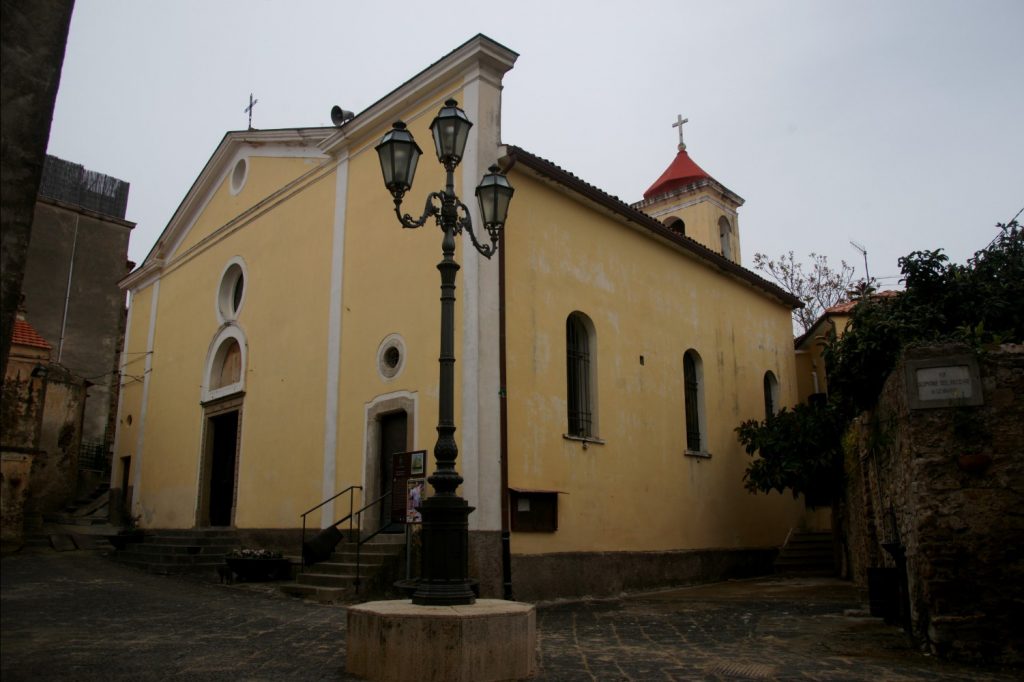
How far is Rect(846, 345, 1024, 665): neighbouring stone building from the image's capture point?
6.24m

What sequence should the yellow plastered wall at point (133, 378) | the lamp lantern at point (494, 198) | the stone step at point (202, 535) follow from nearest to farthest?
the lamp lantern at point (494, 198)
the stone step at point (202, 535)
the yellow plastered wall at point (133, 378)

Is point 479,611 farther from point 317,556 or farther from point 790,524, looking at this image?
point 790,524

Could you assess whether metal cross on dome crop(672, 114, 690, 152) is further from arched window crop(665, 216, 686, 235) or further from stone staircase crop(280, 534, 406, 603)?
stone staircase crop(280, 534, 406, 603)

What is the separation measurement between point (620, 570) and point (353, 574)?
14.2 feet

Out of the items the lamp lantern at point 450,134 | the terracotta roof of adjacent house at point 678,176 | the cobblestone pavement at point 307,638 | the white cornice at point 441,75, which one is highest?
the terracotta roof of adjacent house at point 678,176

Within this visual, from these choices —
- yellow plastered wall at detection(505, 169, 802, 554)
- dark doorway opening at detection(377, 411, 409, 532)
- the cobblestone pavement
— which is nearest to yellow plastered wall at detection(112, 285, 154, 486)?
dark doorway opening at detection(377, 411, 409, 532)

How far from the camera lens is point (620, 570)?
12.2 m

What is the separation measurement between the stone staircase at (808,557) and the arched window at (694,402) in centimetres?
331

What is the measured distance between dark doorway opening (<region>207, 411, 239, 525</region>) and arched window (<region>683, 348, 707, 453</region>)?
8934 mm

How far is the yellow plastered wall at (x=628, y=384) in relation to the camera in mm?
11383

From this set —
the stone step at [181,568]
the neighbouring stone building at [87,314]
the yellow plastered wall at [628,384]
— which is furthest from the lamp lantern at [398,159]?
the neighbouring stone building at [87,314]

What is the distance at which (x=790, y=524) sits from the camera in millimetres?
17484

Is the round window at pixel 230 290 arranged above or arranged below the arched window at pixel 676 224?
below

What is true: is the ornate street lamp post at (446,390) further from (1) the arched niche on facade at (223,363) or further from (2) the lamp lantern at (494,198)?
(1) the arched niche on facade at (223,363)
